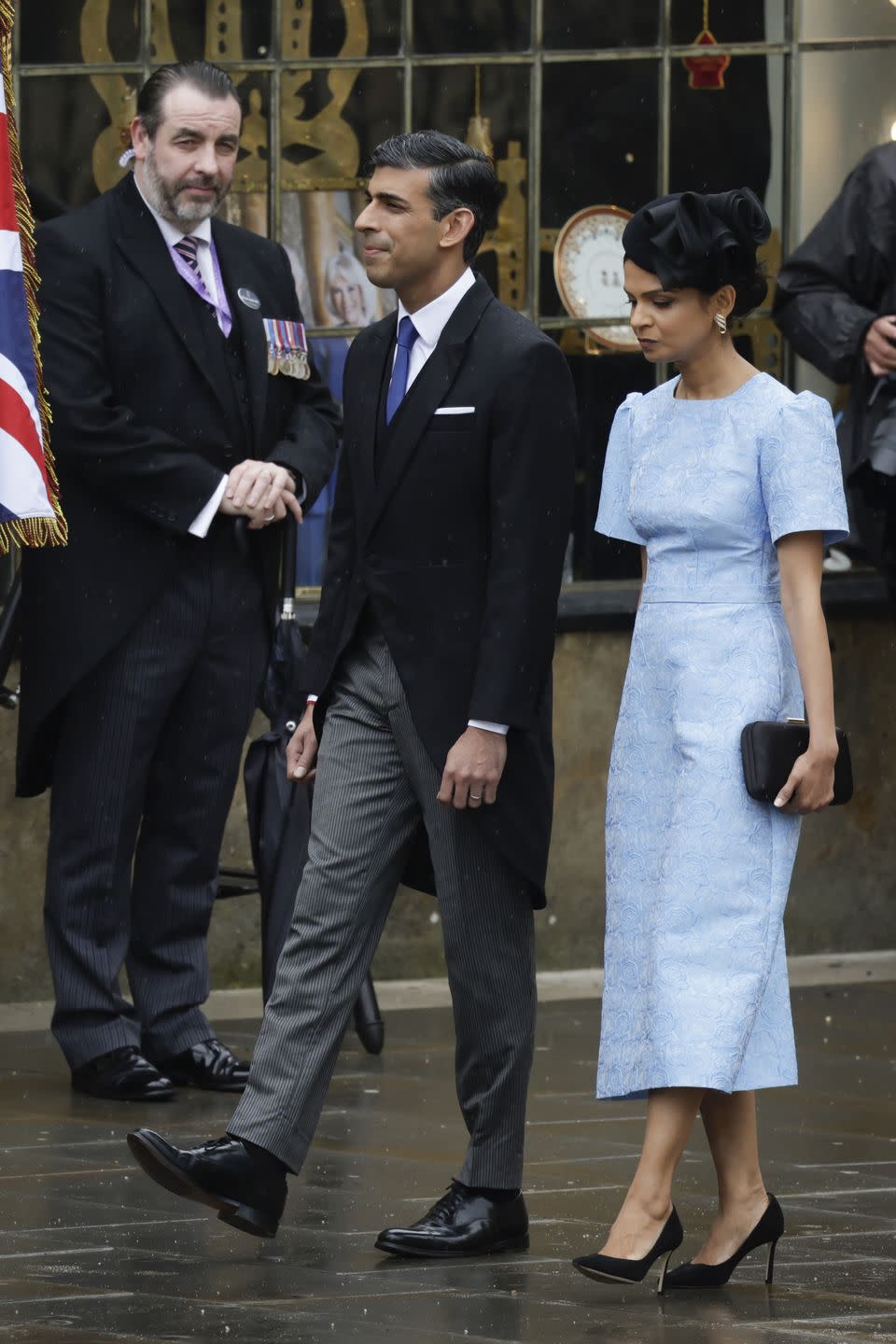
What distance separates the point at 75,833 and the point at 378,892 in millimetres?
2011

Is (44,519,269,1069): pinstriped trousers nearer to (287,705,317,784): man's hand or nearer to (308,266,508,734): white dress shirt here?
(287,705,317,784): man's hand

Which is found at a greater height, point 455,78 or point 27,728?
point 455,78

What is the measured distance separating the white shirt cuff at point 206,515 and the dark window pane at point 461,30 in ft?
8.48

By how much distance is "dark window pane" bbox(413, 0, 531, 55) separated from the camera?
9133 mm

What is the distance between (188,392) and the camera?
7.20 meters

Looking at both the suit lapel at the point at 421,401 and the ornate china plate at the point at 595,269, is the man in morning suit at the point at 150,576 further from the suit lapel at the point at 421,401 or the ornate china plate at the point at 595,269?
the ornate china plate at the point at 595,269

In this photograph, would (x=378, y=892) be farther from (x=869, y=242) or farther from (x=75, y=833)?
(x=869, y=242)

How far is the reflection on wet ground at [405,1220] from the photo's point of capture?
4660mm

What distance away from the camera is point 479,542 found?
5445 mm

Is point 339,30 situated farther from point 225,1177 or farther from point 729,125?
point 225,1177

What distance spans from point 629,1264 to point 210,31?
5277 mm

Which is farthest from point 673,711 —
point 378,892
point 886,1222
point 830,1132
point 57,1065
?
point 57,1065

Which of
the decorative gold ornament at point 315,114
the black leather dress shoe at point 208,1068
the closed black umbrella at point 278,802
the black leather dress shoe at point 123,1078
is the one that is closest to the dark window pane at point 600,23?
the decorative gold ornament at point 315,114

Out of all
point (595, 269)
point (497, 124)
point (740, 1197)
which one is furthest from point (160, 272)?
point (740, 1197)
